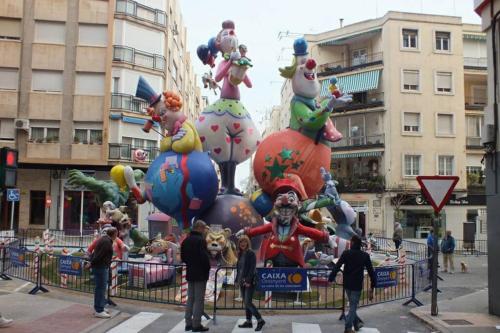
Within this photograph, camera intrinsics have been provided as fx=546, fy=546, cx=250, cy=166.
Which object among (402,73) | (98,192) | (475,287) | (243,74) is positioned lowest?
(475,287)

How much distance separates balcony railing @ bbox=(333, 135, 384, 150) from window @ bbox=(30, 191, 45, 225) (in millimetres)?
19906

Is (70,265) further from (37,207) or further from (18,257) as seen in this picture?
(37,207)

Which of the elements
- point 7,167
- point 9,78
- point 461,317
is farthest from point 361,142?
point 7,167

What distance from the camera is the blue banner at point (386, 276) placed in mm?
11234

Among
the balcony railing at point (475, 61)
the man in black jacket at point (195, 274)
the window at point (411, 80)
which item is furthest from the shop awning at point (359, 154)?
the man in black jacket at point (195, 274)

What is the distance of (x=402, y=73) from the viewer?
3738 centimetres

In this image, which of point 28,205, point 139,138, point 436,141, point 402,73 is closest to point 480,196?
point 436,141

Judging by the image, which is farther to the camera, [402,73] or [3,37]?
[402,73]

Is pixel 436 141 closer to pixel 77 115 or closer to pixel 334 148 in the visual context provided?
pixel 334 148

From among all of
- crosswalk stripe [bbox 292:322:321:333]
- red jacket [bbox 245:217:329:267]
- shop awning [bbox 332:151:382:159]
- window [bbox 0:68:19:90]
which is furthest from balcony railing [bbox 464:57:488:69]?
crosswalk stripe [bbox 292:322:321:333]

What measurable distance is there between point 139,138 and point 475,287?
24.1 metres

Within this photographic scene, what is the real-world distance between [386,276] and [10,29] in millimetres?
29348

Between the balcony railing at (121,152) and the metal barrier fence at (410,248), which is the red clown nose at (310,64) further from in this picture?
the balcony railing at (121,152)

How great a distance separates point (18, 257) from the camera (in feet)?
44.4
